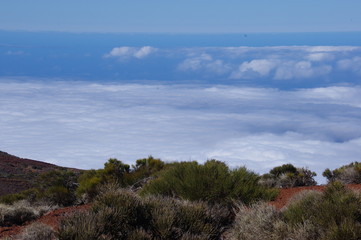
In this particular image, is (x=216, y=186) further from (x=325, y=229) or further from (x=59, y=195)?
(x=59, y=195)

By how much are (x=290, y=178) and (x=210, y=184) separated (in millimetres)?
6003

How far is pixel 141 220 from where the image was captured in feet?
25.9

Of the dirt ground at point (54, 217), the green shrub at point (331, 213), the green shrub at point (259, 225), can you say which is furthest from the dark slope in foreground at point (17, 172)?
the green shrub at point (331, 213)

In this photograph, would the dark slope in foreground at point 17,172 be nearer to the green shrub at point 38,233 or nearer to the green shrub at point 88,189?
the green shrub at point 88,189

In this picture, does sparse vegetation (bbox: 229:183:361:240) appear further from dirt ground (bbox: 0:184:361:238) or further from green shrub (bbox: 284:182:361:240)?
dirt ground (bbox: 0:184:361:238)

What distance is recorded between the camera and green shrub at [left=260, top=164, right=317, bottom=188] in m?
15.5

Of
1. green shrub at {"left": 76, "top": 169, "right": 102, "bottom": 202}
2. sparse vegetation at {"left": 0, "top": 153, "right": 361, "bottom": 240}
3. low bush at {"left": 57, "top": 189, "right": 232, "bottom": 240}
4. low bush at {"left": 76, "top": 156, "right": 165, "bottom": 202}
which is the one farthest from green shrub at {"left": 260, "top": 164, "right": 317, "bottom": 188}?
low bush at {"left": 57, "top": 189, "right": 232, "bottom": 240}

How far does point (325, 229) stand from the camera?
7.44 m

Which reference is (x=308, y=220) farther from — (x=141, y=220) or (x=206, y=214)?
(x=141, y=220)

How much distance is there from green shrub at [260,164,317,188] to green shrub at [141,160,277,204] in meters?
3.91

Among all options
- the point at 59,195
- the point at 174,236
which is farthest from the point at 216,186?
the point at 59,195

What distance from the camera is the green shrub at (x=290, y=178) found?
15.5 metres

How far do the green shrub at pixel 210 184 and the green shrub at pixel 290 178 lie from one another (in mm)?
3913

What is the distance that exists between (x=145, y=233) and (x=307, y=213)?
264 centimetres
